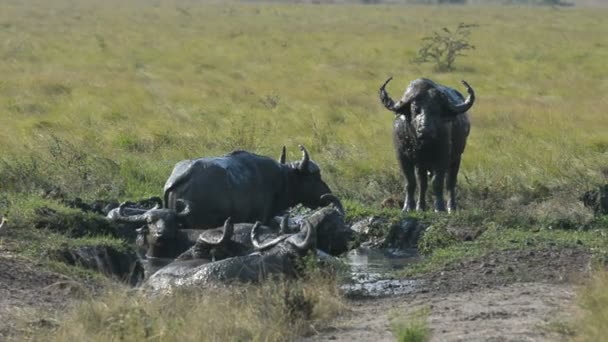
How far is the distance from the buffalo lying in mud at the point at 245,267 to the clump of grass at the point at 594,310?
2338 mm

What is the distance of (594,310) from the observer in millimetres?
7668

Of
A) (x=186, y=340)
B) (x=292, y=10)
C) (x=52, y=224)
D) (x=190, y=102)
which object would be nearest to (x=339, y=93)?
(x=190, y=102)

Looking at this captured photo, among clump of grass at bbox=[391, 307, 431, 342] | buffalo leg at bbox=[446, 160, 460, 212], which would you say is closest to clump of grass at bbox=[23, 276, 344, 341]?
clump of grass at bbox=[391, 307, 431, 342]

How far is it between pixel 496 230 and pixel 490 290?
2.90 meters

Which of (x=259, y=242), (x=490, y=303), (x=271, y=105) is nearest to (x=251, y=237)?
(x=259, y=242)

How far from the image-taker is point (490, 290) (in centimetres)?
939

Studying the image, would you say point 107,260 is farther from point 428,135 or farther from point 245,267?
point 428,135

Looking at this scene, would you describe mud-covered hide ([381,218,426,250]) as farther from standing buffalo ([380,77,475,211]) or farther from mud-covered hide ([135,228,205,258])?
mud-covered hide ([135,228,205,258])

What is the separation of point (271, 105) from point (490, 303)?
15417 mm

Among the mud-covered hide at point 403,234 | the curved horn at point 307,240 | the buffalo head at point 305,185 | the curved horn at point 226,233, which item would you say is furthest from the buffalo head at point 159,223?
the mud-covered hide at point 403,234

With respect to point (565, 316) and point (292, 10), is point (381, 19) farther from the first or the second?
point (565, 316)

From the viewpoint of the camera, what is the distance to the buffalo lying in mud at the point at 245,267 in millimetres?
9666

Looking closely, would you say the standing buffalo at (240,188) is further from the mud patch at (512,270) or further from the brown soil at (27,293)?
the mud patch at (512,270)

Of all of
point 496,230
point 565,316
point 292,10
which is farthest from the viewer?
point 292,10
